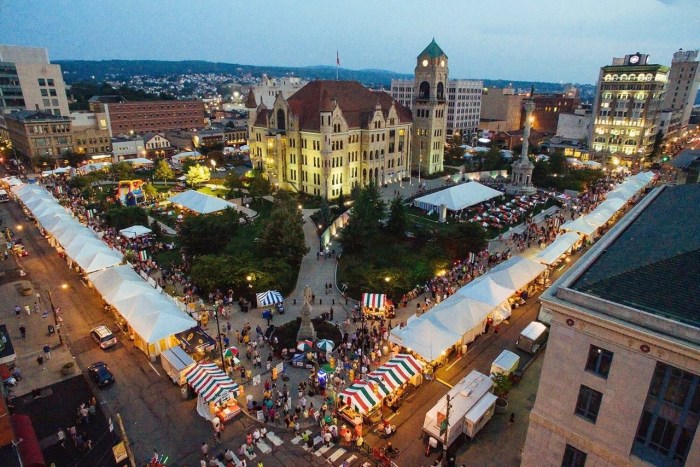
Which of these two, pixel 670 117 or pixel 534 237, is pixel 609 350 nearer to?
pixel 534 237

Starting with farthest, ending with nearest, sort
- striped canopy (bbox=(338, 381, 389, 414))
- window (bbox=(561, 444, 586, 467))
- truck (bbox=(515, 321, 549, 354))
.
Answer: truck (bbox=(515, 321, 549, 354)), striped canopy (bbox=(338, 381, 389, 414)), window (bbox=(561, 444, 586, 467))

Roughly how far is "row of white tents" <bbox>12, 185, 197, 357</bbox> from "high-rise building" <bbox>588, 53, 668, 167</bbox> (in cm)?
10127

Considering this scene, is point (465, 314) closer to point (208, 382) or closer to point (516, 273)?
point (516, 273)

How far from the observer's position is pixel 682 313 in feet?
45.5

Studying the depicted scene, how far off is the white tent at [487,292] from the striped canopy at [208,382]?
54.8 feet

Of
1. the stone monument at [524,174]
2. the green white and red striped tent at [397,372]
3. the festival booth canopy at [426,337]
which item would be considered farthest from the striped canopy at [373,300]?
the stone monument at [524,174]

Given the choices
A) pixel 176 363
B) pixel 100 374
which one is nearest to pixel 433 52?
pixel 176 363

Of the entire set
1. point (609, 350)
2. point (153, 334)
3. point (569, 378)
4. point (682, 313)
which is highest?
point (682, 313)

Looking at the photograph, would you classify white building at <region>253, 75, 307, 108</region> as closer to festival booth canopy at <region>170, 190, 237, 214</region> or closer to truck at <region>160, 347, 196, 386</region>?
festival booth canopy at <region>170, 190, 237, 214</region>

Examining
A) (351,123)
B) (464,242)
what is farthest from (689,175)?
(351,123)

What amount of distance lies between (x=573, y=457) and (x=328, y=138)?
172ft

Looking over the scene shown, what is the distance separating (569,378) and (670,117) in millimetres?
134522

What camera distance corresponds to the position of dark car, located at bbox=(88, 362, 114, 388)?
82.0 ft

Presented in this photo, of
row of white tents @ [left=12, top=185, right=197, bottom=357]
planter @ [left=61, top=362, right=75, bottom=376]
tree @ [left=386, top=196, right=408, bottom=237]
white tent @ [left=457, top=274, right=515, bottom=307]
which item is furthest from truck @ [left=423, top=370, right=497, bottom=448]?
tree @ [left=386, top=196, right=408, bottom=237]
